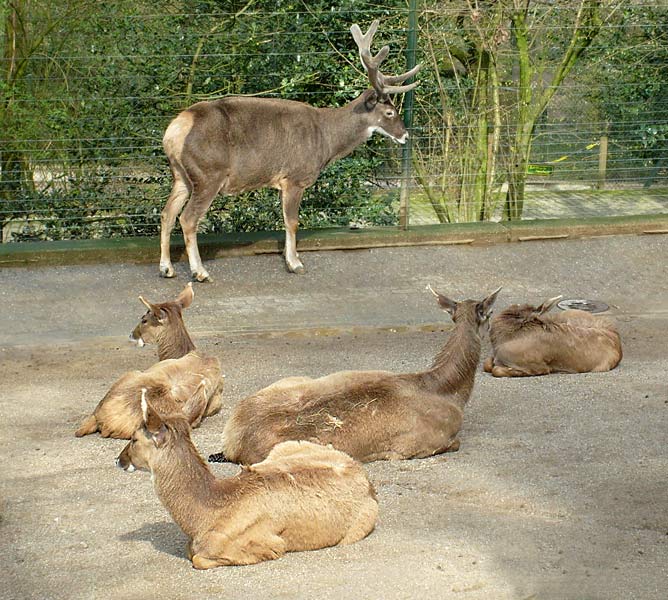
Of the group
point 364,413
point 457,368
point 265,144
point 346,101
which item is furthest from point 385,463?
point 346,101

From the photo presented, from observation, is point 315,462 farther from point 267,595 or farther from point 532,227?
point 532,227

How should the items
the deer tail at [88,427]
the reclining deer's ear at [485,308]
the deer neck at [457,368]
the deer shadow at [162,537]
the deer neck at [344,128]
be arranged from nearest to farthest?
1. the deer shadow at [162,537]
2. the deer neck at [457,368]
3. the deer tail at [88,427]
4. the reclining deer's ear at [485,308]
5. the deer neck at [344,128]

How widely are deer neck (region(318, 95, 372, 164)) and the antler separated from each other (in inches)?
13.5

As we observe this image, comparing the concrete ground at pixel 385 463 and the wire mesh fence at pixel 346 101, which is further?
the wire mesh fence at pixel 346 101

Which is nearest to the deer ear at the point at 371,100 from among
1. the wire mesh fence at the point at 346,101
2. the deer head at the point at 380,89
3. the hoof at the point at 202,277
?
the deer head at the point at 380,89

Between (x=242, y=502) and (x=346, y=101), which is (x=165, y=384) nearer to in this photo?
(x=242, y=502)

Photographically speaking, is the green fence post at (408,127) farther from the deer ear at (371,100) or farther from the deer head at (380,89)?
the deer ear at (371,100)

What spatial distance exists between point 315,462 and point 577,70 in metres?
9.70

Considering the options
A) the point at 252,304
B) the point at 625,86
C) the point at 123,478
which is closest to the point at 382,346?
the point at 252,304

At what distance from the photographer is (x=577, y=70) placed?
1511 cm

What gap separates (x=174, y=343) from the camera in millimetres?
9422

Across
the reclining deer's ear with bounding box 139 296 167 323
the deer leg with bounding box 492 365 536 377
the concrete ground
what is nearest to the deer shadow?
the concrete ground

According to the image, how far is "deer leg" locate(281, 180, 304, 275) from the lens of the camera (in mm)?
12984

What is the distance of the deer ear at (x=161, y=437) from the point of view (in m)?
6.35
